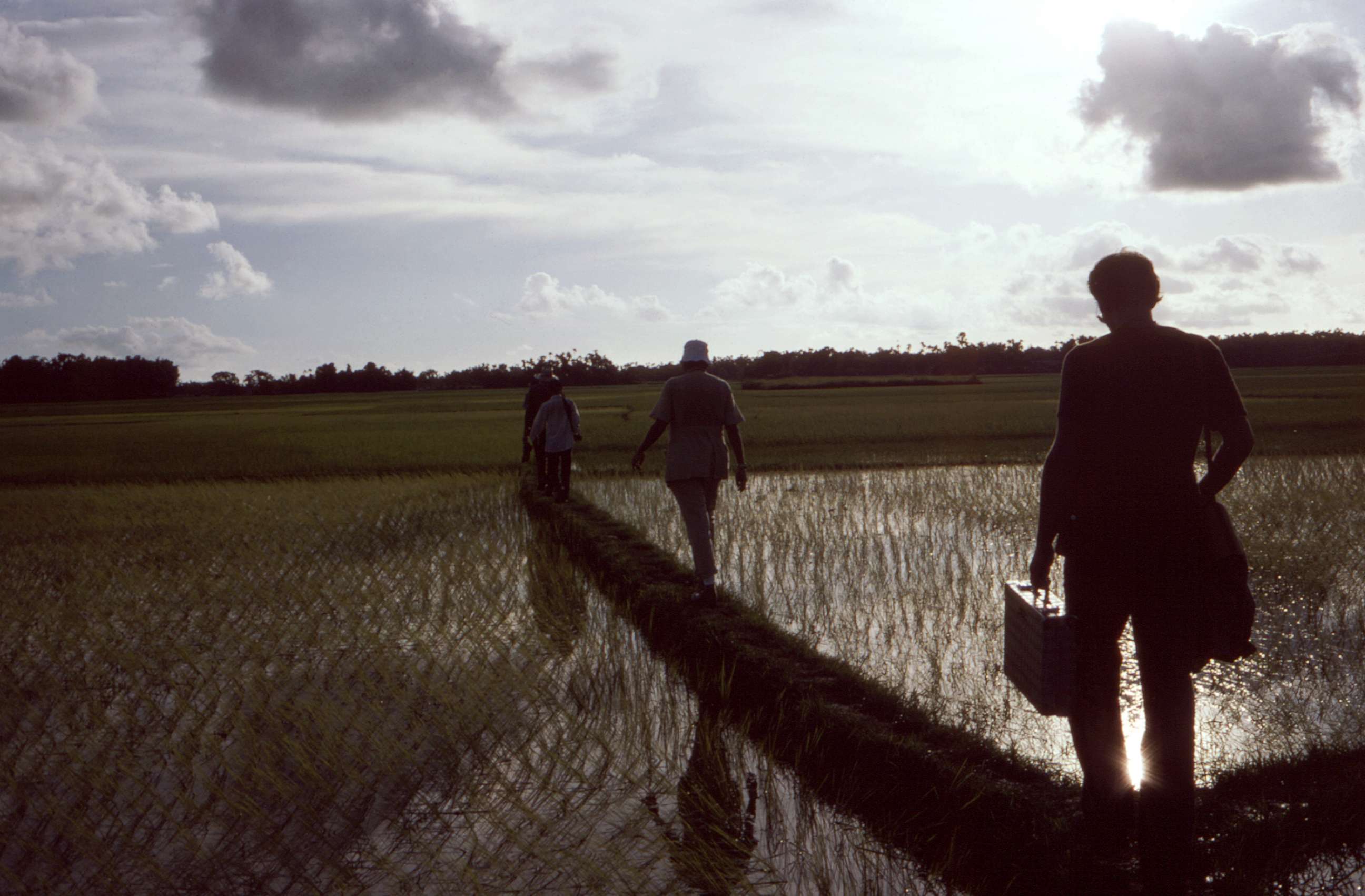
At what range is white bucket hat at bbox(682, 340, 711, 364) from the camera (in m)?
6.14

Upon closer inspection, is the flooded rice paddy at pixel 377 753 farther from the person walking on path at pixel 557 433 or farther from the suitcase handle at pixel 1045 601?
the person walking on path at pixel 557 433

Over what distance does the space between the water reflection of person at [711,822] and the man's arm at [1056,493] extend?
4.18ft

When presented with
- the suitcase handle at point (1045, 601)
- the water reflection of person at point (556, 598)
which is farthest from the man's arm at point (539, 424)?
the suitcase handle at point (1045, 601)

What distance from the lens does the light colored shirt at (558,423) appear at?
11125 mm

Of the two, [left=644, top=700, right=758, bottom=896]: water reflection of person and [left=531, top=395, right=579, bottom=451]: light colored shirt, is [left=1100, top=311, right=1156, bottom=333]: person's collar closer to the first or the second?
[left=644, top=700, right=758, bottom=896]: water reflection of person

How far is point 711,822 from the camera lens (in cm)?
341

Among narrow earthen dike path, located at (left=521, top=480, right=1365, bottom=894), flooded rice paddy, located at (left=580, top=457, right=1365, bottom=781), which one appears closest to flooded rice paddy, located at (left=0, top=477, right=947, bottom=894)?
narrow earthen dike path, located at (left=521, top=480, right=1365, bottom=894)

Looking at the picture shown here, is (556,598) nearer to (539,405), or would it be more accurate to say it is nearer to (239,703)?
(239,703)

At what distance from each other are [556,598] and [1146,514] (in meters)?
4.92

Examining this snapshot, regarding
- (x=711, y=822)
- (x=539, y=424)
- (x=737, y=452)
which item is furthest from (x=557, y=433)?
(x=711, y=822)

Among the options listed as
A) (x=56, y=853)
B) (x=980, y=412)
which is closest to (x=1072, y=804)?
(x=56, y=853)

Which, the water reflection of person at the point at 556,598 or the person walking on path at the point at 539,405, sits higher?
the person walking on path at the point at 539,405

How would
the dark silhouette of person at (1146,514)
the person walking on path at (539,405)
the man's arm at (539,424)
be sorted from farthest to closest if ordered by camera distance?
the person walking on path at (539,405) < the man's arm at (539,424) < the dark silhouette of person at (1146,514)

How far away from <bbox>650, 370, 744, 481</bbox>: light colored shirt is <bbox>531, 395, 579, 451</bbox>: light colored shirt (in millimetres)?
4924
